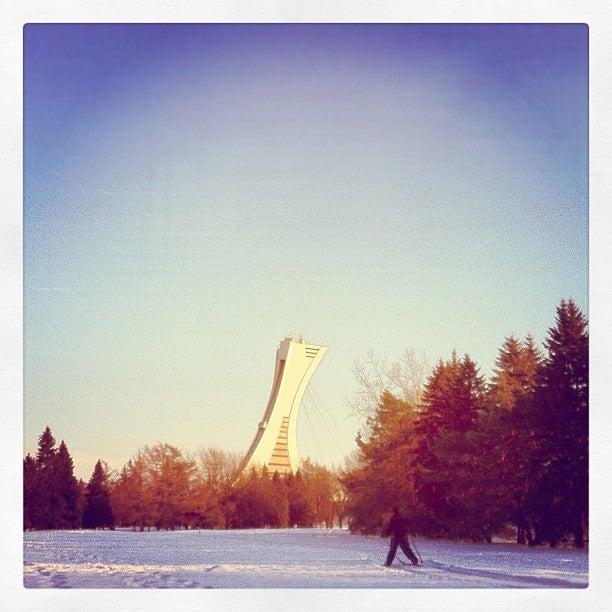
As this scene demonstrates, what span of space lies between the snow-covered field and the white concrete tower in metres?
0.69

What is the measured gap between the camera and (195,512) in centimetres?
1189

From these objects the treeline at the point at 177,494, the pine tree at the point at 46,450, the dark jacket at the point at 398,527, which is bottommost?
the dark jacket at the point at 398,527

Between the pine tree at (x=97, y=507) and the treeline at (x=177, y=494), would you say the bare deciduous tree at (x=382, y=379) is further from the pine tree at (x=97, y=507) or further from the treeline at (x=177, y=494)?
the pine tree at (x=97, y=507)

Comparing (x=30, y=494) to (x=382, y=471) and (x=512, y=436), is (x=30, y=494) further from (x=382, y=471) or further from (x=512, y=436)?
(x=512, y=436)

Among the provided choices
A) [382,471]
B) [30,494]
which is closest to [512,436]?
[382,471]

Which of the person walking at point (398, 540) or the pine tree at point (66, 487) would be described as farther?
the pine tree at point (66, 487)

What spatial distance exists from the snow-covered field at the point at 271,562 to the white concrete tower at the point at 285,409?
2.28ft

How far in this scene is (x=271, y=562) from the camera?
10625mm

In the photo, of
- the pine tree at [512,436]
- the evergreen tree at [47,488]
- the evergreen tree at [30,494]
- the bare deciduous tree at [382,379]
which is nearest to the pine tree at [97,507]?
the evergreen tree at [47,488]

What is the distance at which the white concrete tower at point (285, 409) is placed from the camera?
11.1 meters

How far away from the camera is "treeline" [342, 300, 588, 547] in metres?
11.1

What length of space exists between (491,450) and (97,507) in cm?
349
